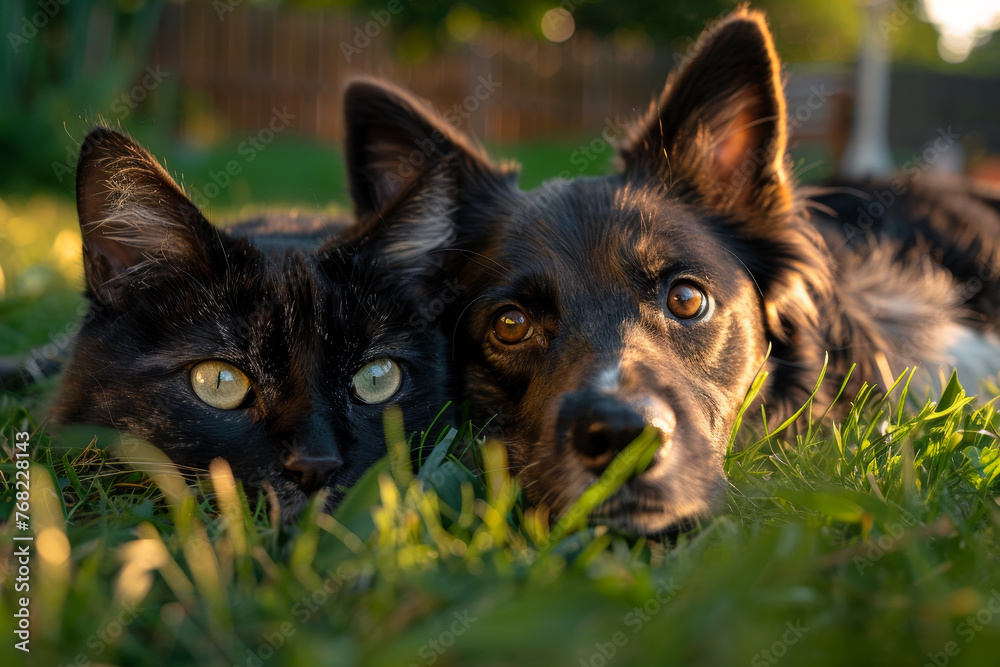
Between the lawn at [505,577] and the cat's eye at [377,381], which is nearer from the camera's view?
the lawn at [505,577]

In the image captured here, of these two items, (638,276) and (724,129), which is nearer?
(638,276)

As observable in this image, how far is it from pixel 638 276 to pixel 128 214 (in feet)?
5.01

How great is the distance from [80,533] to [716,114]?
2378 mm

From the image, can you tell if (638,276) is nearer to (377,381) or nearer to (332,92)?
(377,381)

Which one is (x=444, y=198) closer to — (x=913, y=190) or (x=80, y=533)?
(x=80, y=533)

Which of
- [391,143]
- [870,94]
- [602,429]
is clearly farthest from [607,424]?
[870,94]

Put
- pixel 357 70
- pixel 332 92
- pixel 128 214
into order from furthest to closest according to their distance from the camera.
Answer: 1. pixel 332 92
2. pixel 357 70
3. pixel 128 214

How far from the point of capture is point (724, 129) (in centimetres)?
278

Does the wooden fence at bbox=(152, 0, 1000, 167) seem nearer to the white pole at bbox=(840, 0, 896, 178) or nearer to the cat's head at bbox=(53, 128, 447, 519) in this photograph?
the white pole at bbox=(840, 0, 896, 178)

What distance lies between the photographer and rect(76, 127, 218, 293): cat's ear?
81.9 inches

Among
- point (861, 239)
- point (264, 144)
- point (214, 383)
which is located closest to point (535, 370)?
point (214, 383)

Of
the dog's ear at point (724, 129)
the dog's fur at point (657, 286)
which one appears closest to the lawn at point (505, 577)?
the dog's fur at point (657, 286)

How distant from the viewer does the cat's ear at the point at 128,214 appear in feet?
6.82

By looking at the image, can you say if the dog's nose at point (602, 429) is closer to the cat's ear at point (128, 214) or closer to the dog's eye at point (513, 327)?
the dog's eye at point (513, 327)
